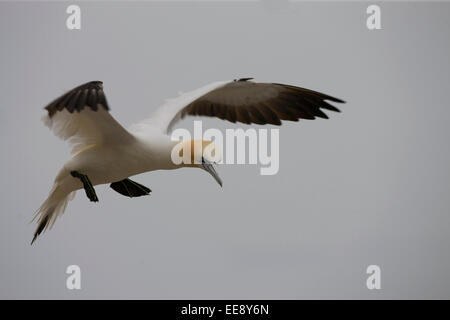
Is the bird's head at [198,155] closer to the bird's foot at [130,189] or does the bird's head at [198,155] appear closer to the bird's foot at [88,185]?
the bird's foot at [88,185]

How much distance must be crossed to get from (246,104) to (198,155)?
1.67 m

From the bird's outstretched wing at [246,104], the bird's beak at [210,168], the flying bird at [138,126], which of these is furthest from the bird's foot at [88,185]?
the bird's beak at [210,168]

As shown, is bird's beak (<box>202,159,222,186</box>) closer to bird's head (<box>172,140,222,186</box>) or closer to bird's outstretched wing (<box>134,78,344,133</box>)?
bird's head (<box>172,140,222,186</box>)

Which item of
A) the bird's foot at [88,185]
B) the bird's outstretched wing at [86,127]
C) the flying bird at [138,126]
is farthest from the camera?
the bird's foot at [88,185]

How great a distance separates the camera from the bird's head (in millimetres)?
7676

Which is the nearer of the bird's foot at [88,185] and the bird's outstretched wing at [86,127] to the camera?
the bird's outstretched wing at [86,127]

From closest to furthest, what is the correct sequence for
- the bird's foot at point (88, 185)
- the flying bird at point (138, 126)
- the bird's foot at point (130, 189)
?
the flying bird at point (138, 126)
the bird's foot at point (88, 185)
the bird's foot at point (130, 189)

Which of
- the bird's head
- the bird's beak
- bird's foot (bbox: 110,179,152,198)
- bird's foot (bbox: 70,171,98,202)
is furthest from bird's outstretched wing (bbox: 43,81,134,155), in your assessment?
bird's foot (bbox: 110,179,152,198)

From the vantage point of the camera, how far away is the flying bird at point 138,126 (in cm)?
769

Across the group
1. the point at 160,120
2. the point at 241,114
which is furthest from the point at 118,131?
the point at 241,114

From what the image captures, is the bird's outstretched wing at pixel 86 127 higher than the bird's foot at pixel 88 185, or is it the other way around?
the bird's outstretched wing at pixel 86 127

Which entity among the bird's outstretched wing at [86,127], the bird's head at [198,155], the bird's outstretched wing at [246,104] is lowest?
the bird's head at [198,155]

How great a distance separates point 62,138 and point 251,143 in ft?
6.69

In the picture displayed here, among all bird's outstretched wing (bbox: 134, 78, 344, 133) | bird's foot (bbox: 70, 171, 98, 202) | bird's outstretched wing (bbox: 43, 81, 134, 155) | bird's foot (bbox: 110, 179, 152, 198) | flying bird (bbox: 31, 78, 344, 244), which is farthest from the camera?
bird's foot (bbox: 110, 179, 152, 198)
